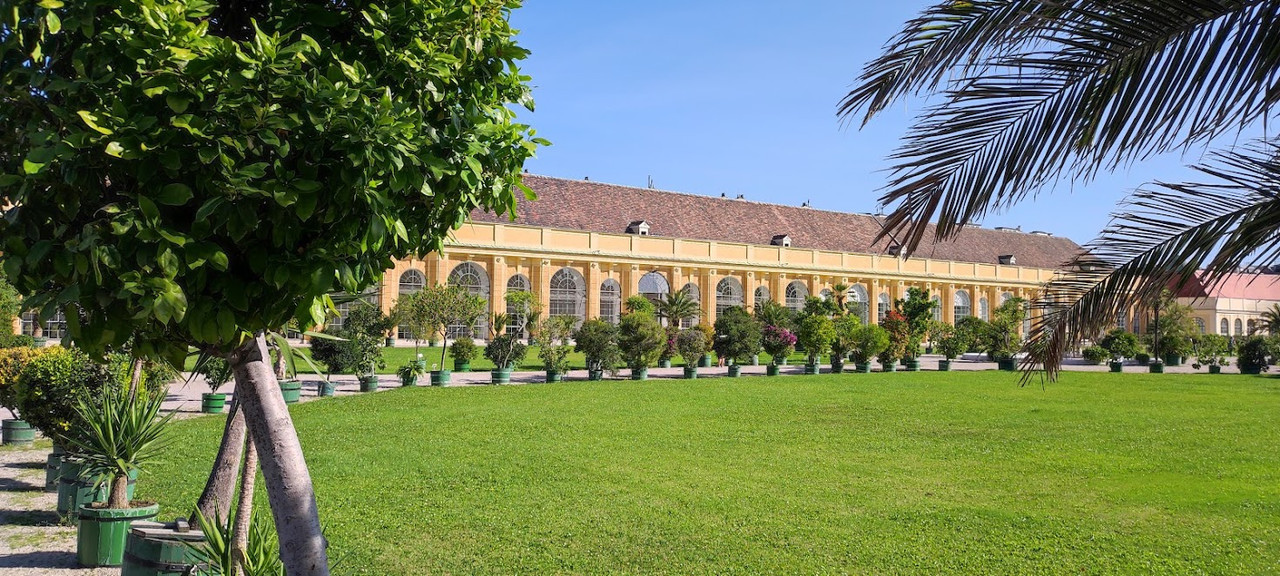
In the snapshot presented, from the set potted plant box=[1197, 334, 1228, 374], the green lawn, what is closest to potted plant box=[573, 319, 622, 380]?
the green lawn

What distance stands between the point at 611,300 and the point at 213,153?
43.7 meters

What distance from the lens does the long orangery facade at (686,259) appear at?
4172cm

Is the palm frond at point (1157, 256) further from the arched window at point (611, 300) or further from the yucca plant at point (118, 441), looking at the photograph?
the arched window at point (611, 300)

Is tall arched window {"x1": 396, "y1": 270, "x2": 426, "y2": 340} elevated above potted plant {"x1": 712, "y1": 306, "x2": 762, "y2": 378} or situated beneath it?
elevated above

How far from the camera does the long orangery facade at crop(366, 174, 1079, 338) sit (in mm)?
41719

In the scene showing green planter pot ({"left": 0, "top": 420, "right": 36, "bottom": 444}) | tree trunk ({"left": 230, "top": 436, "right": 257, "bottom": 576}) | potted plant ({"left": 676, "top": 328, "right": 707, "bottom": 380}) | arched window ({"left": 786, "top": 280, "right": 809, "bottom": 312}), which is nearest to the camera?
tree trunk ({"left": 230, "top": 436, "right": 257, "bottom": 576})

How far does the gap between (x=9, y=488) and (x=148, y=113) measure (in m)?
7.87

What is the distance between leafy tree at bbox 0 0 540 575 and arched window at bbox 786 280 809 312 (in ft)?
159

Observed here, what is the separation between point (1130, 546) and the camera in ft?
19.8

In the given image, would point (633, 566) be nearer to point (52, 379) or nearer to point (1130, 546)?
point (1130, 546)

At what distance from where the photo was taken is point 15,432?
1059 centimetres

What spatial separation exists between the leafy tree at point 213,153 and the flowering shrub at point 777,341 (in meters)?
25.0

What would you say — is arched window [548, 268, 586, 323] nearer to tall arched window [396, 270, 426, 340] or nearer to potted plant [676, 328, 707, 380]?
tall arched window [396, 270, 426, 340]

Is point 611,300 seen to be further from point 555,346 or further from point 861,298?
point 555,346
